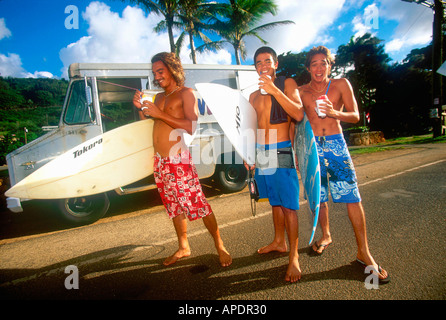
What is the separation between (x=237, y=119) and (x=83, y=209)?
126 inches

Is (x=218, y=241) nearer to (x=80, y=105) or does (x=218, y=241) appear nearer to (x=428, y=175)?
(x=80, y=105)

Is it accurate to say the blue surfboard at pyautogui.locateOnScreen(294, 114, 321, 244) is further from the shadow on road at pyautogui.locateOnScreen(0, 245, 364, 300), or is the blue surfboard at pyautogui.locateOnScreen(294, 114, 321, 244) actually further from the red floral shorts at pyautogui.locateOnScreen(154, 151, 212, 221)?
the red floral shorts at pyautogui.locateOnScreen(154, 151, 212, 221)

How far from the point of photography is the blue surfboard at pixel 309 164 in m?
1.78

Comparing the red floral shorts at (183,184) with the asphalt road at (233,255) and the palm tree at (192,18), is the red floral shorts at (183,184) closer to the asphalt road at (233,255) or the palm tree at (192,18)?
the asphalt road at (233,255)

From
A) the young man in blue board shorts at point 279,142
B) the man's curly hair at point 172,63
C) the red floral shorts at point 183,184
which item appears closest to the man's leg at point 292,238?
the young man in blue board shorts at point 279,142

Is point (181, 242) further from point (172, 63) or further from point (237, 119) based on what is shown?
point (172, 63)

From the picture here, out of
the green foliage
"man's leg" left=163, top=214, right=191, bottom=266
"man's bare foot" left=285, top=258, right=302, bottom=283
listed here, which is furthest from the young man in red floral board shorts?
the green foliage

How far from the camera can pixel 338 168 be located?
6.53 feet

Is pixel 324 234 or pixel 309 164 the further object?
pixel 324 234

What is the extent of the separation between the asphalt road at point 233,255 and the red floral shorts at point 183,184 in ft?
1.87

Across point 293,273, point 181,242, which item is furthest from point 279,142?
point 181,242

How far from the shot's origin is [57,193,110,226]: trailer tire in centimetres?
366

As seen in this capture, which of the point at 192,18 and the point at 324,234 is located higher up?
the point at 192,18

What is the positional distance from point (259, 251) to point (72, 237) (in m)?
2.68
